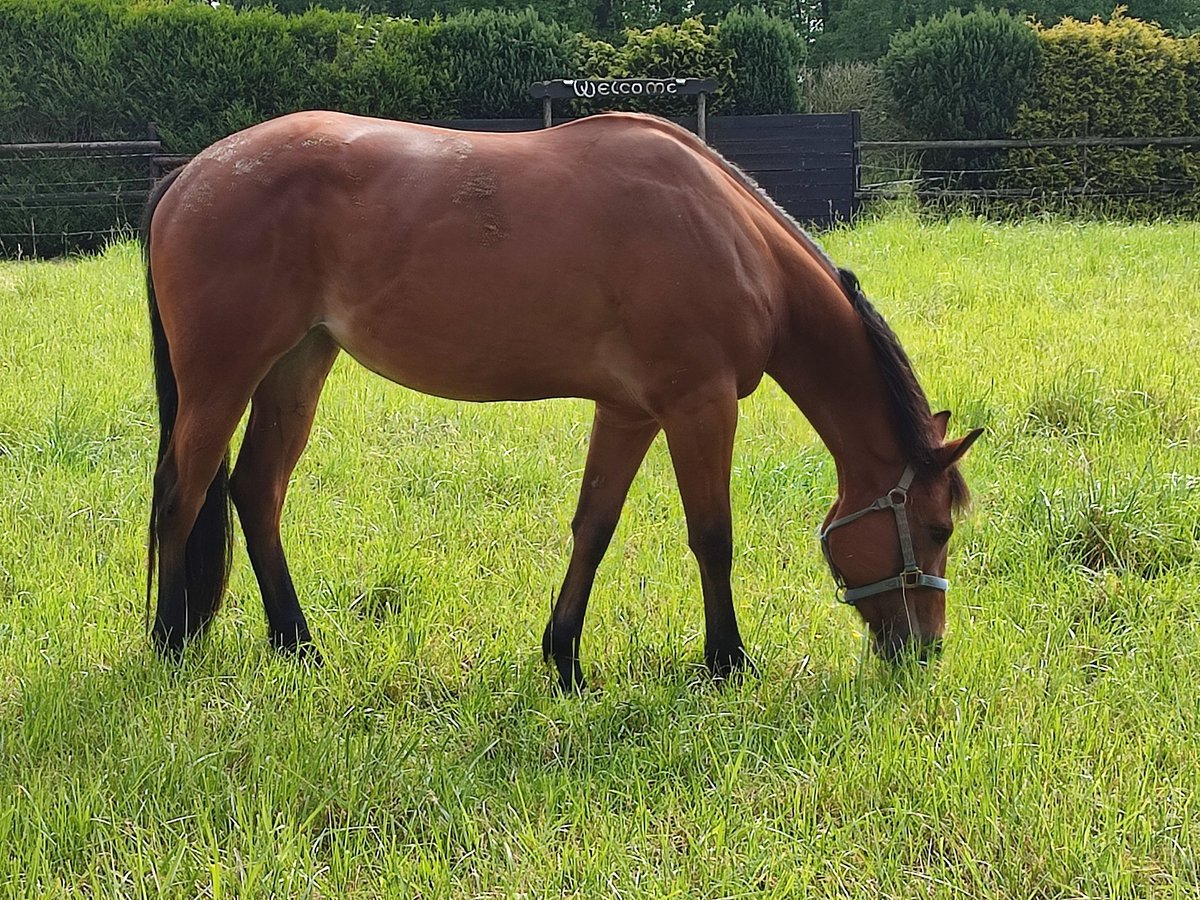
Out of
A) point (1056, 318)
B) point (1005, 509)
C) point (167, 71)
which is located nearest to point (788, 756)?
point (1005, 509)

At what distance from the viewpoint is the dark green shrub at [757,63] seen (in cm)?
1480

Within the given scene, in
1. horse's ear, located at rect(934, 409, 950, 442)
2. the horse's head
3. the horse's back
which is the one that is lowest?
the horse's head

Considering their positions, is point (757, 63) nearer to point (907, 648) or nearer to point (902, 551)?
point (902, 551)

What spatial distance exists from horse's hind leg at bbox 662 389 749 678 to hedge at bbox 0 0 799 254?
40.5 feet

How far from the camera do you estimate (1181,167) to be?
48.8 feet

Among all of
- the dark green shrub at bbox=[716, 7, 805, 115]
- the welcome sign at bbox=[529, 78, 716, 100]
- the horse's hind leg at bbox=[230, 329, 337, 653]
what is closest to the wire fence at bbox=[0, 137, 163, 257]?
the welcome sign at bbox=[529, 78, 716, 100]

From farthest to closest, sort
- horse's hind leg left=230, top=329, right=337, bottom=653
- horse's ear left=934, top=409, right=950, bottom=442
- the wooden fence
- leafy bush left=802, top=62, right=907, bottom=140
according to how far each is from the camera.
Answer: leafy bush left=802, top=62, right=907, bottom=140
the wooden fence
horse's hind leg left=230, top=329, right=337, bottom=653
horse's ear left=934, top=409, right=950, bottom=442

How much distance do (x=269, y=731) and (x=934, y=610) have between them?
192 cm

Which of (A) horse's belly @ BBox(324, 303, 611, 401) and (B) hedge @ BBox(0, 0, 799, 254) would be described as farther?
(B) hedge @ BBox(0, 0, 799, 254)

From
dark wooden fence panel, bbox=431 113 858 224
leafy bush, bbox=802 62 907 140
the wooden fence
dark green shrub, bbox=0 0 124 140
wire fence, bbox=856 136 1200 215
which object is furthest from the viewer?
leafy bush, bbox=802 62 907 140

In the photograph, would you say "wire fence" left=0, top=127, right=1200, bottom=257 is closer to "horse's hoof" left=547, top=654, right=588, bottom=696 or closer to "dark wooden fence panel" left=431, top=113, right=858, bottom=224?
"dark wooden fence panel" left=431, top=113, right=858, bottom=224

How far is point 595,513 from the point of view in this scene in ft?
10.6

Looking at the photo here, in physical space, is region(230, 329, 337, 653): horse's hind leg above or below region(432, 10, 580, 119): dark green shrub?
below

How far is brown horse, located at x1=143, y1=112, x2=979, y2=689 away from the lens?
9.48 ft
